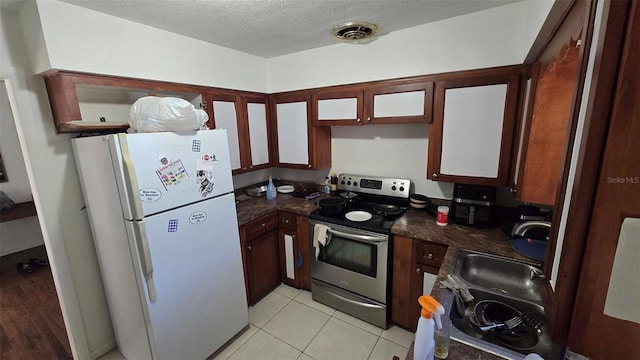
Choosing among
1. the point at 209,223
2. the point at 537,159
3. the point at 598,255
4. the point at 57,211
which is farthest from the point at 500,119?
the point at 57,211

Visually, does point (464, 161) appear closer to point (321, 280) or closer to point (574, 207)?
point (574, 207)

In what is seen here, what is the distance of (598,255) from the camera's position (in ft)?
1.84

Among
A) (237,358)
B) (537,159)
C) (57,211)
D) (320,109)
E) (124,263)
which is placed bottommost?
(237,358)

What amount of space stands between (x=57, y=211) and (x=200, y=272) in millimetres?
1021

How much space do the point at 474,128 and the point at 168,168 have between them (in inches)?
80.2

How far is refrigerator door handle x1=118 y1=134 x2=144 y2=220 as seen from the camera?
133 cm

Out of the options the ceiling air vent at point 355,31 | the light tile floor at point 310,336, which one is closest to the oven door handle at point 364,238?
the light tile floor at point 310,336

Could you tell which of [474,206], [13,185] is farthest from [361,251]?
[13,185]

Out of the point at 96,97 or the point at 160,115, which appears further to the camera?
the point at 96,97

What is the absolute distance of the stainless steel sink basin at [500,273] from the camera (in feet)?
4.51

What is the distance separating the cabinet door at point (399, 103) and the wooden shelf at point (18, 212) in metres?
4.05

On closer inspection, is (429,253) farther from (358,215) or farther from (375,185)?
(375,185)

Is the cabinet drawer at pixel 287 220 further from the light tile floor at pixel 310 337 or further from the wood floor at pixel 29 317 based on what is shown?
the wood floor at pixel 29 317

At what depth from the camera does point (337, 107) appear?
238cm
